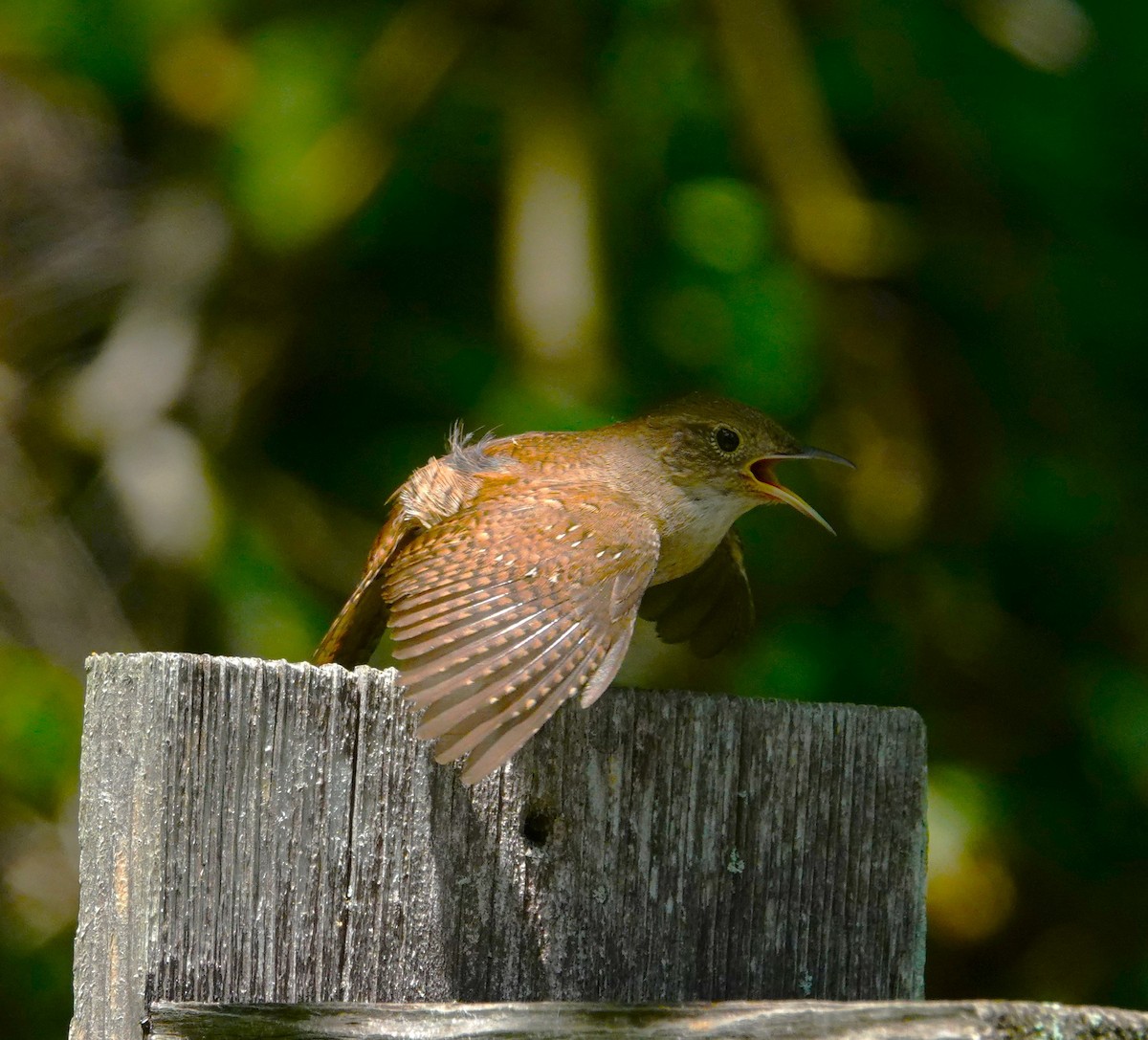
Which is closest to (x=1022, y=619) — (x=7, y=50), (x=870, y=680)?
(x=870, y=680)

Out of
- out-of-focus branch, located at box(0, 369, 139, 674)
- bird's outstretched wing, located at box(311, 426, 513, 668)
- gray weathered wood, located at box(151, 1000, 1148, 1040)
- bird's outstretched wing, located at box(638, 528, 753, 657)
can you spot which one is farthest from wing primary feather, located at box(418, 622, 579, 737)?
out-of-focus branch, located at box(0, 369, 139, 674)

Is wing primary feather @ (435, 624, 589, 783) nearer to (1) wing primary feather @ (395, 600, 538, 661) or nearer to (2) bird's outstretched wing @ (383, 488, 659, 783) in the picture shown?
(2) bird's outstretched wing @ (383, 488, 659, 783)

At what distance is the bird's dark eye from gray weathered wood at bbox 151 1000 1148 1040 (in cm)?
185

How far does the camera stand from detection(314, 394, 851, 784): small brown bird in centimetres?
216

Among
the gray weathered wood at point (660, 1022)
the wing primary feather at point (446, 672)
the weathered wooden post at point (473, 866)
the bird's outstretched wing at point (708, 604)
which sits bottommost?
the gray weathered wood at point (660, 1022)

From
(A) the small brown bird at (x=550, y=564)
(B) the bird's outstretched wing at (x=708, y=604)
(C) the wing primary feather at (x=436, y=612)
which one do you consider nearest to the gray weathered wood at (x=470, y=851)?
(A) the small brown bird at (x=550, y=564)

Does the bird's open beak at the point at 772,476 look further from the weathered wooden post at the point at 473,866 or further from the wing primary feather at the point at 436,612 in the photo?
the weathered wooden post at the point at 473,866

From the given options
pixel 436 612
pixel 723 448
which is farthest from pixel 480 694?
pixel 723 448

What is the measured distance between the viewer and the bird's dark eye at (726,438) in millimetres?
3518

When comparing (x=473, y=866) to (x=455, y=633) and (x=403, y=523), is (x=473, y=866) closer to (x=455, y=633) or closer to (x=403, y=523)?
(x=455, y=633)

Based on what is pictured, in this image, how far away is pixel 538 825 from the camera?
2086mm

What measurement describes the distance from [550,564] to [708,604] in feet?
2.72

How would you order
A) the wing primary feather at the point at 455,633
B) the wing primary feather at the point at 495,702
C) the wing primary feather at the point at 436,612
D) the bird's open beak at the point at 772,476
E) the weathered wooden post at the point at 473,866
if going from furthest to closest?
the bird's open beak at the point at 772,476, the wing primary feather at the point at 436,612, the wing primary feather at the point at 455,633, the wing primary feather at the point at 495,702, the weathered wooden post at the point at 473,866

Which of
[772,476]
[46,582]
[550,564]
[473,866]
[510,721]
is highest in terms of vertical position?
[46,582]
